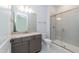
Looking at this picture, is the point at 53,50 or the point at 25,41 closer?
the point at 53,50

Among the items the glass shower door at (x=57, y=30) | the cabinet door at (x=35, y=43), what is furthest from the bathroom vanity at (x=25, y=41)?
the glass shower door at (x=57, y=30)

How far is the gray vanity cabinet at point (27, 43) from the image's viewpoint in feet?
4.35

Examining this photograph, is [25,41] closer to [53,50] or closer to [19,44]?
[19,44]

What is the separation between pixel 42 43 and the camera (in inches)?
53.6

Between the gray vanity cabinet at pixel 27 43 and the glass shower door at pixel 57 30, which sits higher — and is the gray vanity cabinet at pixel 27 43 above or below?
below

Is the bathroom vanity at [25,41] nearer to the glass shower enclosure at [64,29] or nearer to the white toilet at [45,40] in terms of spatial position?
the white toilet at [45,40]

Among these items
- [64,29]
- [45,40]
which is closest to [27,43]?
[45,40]

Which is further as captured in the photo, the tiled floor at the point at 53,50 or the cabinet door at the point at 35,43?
the cabinet door at the point at 35,43

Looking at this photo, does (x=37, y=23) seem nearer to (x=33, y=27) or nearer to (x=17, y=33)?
(x=33, y=27)

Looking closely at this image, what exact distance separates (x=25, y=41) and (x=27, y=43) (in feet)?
0.22

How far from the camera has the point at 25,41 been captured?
1358 millimetres

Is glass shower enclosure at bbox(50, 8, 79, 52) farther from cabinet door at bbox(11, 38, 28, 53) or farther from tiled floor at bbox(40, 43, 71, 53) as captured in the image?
cabinet door at bbox(11, 38, 28, 53)

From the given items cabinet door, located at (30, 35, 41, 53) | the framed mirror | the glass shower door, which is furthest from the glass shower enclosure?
the framed mirror

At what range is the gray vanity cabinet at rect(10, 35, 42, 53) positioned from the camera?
132cm
